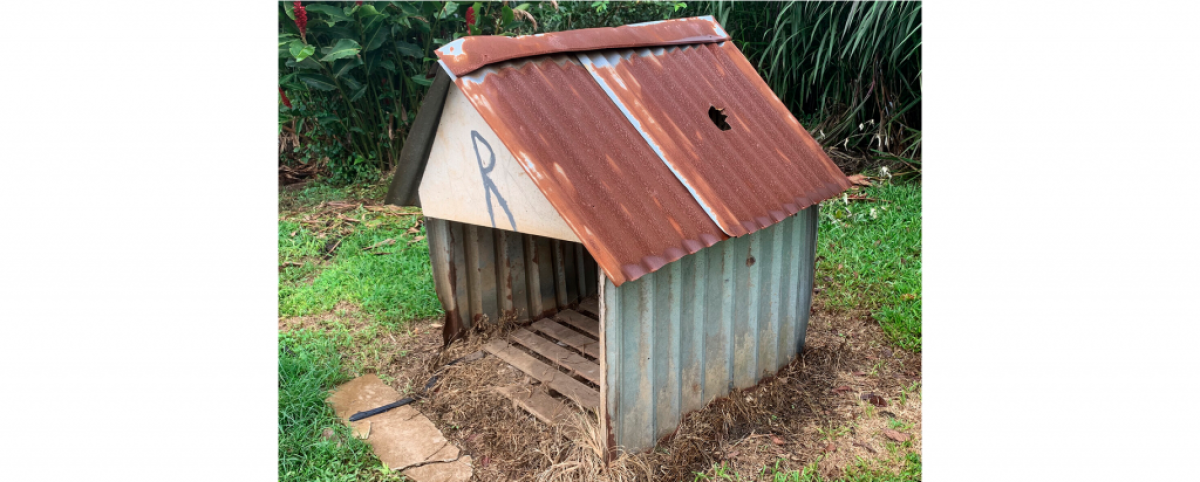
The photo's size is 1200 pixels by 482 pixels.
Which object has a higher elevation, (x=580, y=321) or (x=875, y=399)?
(x=580, y=321)

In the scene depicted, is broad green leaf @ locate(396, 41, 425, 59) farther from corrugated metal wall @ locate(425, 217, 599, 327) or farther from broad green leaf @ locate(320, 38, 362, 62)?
corrugated metal wall @ locate(425, 217, 599, 327)

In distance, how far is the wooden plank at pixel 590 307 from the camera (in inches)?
190

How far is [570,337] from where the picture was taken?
4418mm

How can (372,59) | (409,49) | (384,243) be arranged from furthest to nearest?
(409,49)
(372,59)
(384,243)

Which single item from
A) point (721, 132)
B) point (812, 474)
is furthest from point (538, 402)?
point (721, 132)

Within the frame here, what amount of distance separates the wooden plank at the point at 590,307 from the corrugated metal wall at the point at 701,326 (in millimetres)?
1353

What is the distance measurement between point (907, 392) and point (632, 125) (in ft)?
7.53

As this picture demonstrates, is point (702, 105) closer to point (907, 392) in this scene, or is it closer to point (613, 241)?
point (613, 241)

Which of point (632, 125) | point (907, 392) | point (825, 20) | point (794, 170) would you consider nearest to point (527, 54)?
point (632, 125)

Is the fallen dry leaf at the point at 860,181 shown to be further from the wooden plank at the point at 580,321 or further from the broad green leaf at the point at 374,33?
the broad green leaf at the point at 374,33

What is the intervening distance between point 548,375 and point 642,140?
1.57 m

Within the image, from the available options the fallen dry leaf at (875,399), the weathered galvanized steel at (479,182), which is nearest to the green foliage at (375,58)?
the weathered galvanized steel at (479,182)

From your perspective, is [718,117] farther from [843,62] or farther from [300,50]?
[300,50]

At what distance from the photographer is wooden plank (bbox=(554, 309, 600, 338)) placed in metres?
4.51
